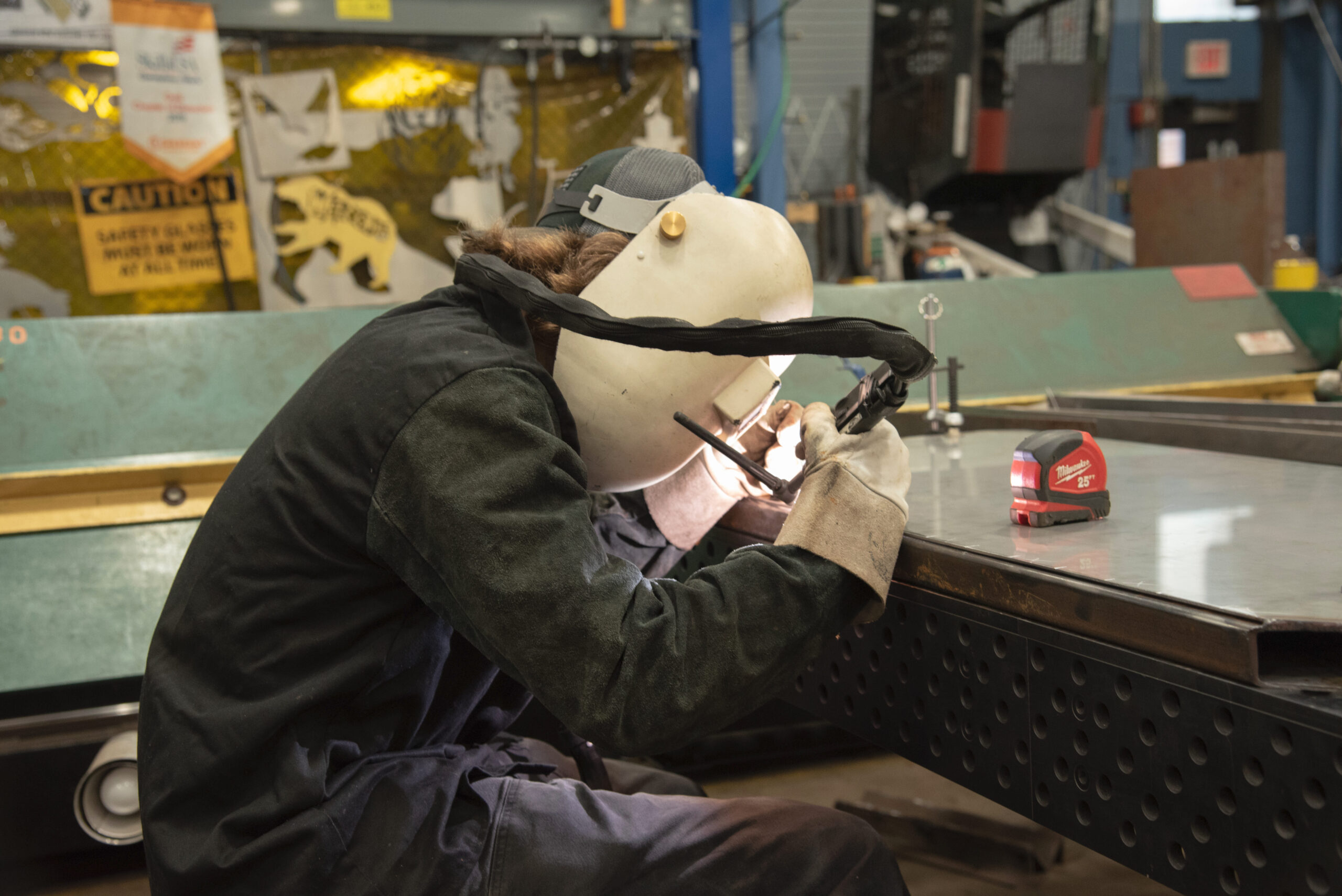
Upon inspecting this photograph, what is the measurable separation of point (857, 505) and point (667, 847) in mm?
379

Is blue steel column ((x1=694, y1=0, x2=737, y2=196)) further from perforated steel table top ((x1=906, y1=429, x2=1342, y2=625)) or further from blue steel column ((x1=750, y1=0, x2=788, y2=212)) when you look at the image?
perforated steel table top ((x1=906, y1=429, x2=1342, y2=625))

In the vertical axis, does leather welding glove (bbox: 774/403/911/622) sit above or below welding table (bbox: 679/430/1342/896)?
above

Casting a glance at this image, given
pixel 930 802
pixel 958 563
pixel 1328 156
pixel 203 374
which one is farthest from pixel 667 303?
pixel 1328 156

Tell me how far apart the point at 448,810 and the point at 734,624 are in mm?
340

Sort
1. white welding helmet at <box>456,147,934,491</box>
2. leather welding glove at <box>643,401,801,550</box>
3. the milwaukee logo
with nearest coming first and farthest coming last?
white welding helmet at <box>456,147,934,491</box> < the milwaukee logo < leather welding glove at <box>643,401,801,550</box>

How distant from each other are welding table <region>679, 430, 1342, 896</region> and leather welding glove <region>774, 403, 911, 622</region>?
0.18 feet

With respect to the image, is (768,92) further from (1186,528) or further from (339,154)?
(1186,528)

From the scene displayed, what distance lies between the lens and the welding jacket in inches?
31.1

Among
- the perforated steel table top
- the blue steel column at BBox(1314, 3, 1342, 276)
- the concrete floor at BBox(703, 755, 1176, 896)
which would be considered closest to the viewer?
the perforated steel table top

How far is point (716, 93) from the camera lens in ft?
10.8

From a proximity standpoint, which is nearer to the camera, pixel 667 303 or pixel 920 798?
pixel 667 303

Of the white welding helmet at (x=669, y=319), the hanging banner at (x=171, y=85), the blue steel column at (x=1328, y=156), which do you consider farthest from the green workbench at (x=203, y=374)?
the blue steel column at (x=1328, y=156)

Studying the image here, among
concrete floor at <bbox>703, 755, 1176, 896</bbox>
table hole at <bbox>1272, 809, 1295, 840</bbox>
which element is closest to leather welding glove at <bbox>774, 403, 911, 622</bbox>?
table hole at <bbox>1272, 809, 1295, 840</bbox>

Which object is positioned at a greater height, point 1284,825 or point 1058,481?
point 1058,481
